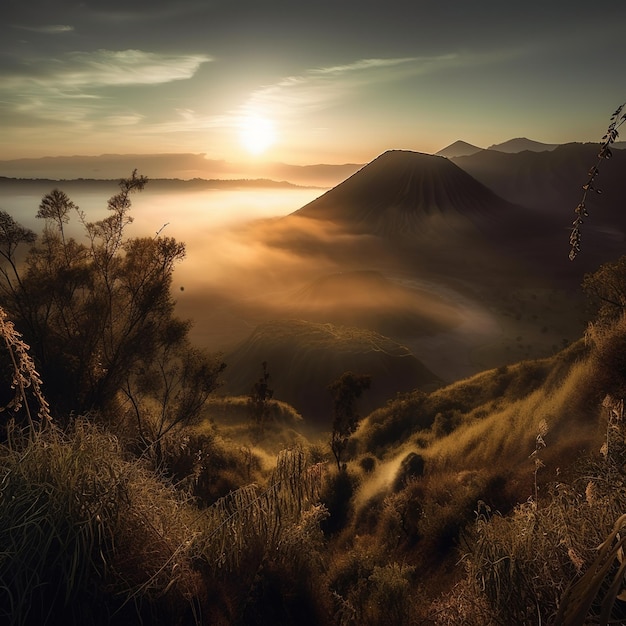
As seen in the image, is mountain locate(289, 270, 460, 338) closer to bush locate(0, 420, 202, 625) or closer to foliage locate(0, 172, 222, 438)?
foliage locate(0, 172, 222, 438)

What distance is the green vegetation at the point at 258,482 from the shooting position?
354 centimetres

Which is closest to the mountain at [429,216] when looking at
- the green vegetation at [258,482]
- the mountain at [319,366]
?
A: the mountain at [319,366]

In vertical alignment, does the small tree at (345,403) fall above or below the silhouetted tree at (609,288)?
below

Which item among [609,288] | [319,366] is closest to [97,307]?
[609,288]

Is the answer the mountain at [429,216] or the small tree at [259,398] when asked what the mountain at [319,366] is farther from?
the mountain at [429,216]

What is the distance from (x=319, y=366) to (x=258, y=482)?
34828 mm

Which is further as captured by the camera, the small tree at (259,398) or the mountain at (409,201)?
the mountain at (409,201)

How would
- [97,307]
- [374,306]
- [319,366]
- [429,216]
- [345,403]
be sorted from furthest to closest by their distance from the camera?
[429,216] → [374,306] → [319,366] → [345,403] → [97,307]

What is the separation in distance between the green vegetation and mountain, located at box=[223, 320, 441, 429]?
1142 cm

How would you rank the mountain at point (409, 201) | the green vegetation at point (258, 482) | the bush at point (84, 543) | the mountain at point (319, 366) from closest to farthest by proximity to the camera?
1. the bush at point (84, 543)
2. the green vegetation at point (258, 482)
3. the mountain at point (319, 366)
4. the mountain at point (409, 201)

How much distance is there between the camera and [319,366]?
5394 centimetres

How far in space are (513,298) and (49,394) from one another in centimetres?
9613

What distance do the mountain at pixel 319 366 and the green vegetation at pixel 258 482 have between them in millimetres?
11417

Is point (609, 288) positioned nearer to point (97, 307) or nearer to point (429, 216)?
point (97, 307)
